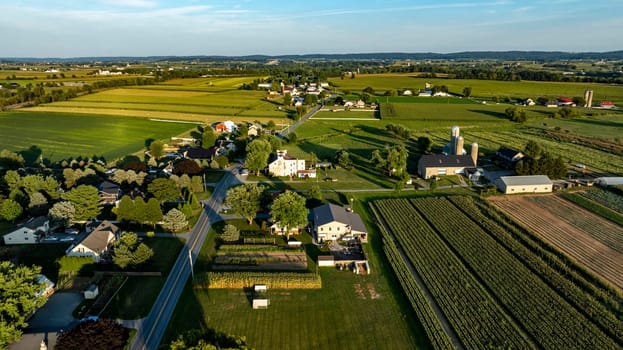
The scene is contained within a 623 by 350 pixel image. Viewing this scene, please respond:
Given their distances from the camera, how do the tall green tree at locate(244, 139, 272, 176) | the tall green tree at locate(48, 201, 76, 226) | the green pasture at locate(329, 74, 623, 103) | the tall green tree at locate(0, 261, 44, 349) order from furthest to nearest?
1. the green pasture at locate(329, 74, 623, 103)
2. the tall green tree at locate(244, 139, 272, 176)
3. the tall green tree at locate(48, 201, 76, 226)
4. the tall green tree at locate(0, 261, 44, 349)

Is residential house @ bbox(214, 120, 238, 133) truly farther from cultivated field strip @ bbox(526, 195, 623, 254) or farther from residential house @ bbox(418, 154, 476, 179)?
cultivated field strip @ bbox(526, 195, 623, 254)

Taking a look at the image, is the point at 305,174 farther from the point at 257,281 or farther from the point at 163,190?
the point at 257,281

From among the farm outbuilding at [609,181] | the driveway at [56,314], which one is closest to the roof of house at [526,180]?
the farm outbuilding at [609,181]

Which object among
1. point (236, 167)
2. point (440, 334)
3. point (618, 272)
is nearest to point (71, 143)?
point (236, 167)

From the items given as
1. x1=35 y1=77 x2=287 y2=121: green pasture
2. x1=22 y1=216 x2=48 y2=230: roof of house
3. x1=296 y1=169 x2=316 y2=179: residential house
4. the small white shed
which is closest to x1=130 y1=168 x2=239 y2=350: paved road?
the small white shed

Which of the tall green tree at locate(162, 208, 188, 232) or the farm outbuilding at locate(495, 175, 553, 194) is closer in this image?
the tall green tree at locate(162, 208, 188, 232)

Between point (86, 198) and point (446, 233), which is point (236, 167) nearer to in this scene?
point (86, 198)

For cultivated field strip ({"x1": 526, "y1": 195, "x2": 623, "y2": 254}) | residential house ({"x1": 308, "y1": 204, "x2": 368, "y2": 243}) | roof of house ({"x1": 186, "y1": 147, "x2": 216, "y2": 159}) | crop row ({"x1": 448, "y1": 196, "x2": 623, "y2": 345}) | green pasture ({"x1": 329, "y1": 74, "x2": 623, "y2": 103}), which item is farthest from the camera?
green pasture ({"x1": 329, "y1": 74, "x2": 623, "y2": 103})

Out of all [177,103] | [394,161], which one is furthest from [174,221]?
[177,103]
